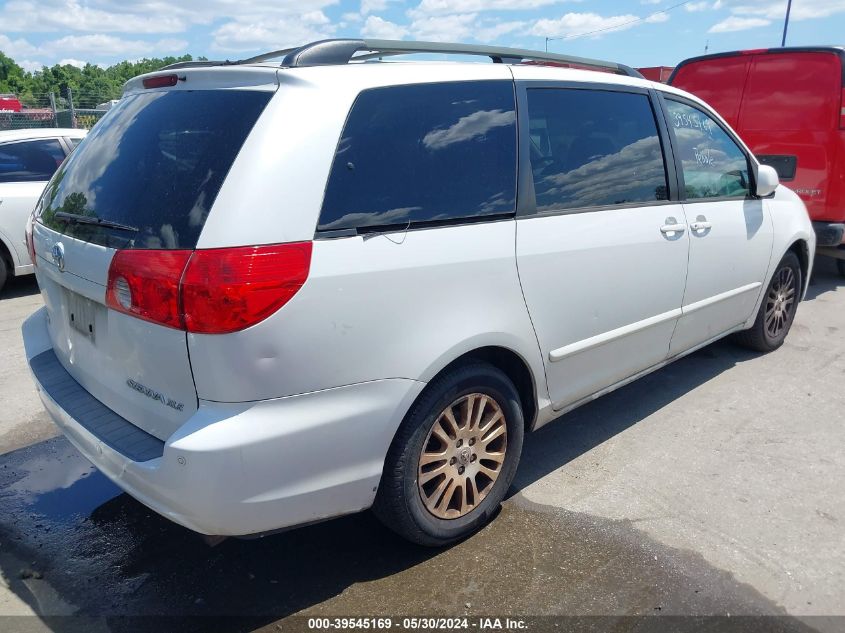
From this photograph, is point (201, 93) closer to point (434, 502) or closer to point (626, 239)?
point (434, 502)

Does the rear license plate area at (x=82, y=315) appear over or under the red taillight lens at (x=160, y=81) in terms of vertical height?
under

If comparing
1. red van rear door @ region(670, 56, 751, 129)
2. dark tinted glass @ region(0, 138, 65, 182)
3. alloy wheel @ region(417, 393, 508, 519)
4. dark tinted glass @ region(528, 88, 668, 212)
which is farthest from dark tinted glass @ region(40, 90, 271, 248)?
red van rear door @ region(670, 56, 751, 129)

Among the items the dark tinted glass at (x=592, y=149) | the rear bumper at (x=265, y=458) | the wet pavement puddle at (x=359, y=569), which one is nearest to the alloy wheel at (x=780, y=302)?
the dark tinted glass at (x=592, y=149)

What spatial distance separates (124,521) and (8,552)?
457mm

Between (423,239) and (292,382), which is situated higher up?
(423,239)

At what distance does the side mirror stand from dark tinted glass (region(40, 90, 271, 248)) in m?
3.46

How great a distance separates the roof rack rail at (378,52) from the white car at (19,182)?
5.17 meters

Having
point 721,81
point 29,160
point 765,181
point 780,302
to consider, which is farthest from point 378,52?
point 29,160

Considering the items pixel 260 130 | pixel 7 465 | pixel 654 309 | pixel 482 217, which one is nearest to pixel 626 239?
pixel 654 309

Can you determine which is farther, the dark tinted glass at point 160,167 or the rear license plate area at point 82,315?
the rear license plate area at point 82,315

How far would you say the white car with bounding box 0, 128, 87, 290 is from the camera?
22.8ft

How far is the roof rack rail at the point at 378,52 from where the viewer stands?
2512mm

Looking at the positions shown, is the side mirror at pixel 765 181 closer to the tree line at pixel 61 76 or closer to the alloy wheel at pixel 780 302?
the alloy wheel at pixel 780 302

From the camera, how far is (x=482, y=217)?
9.10 ft
